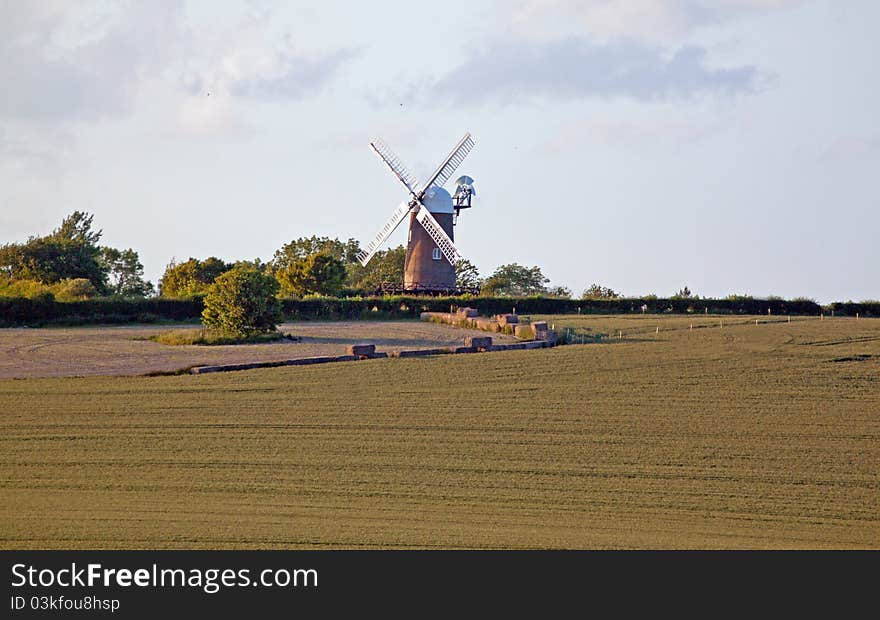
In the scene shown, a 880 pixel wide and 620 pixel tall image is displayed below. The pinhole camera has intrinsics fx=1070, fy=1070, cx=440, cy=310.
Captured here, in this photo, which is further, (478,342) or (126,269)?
(126,269)

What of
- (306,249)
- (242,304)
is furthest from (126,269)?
(242,304)

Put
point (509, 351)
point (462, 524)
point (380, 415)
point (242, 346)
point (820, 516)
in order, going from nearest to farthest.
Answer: point (462, 524) → point (820, 516) → point (380, 415) → point (509, 351) → point (242, 346)

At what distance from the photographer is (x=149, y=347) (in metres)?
39.4

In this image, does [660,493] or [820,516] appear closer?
[820,516]

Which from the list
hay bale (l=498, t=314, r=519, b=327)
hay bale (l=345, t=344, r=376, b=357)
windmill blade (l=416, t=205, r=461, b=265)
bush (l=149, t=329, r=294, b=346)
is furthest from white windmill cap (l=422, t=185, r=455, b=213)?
hay bale (l=345, t=344, r=376, b=357)

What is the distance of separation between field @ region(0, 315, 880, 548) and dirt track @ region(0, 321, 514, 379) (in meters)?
3.30

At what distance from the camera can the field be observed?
13.9 m

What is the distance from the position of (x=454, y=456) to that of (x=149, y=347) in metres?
22.8

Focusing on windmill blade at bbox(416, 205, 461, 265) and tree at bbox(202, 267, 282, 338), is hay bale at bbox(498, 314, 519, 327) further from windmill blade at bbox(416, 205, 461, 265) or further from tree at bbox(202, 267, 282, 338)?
windmill blade at bbox(416, 205, 461, 265)

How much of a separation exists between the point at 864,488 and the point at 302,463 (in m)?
9.47

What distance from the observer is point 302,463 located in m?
18.6

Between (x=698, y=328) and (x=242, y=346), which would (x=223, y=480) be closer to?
(x=242, y=346)

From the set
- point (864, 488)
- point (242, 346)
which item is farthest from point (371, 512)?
point (242, 346)

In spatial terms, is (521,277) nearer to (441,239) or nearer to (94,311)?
(441,239)
